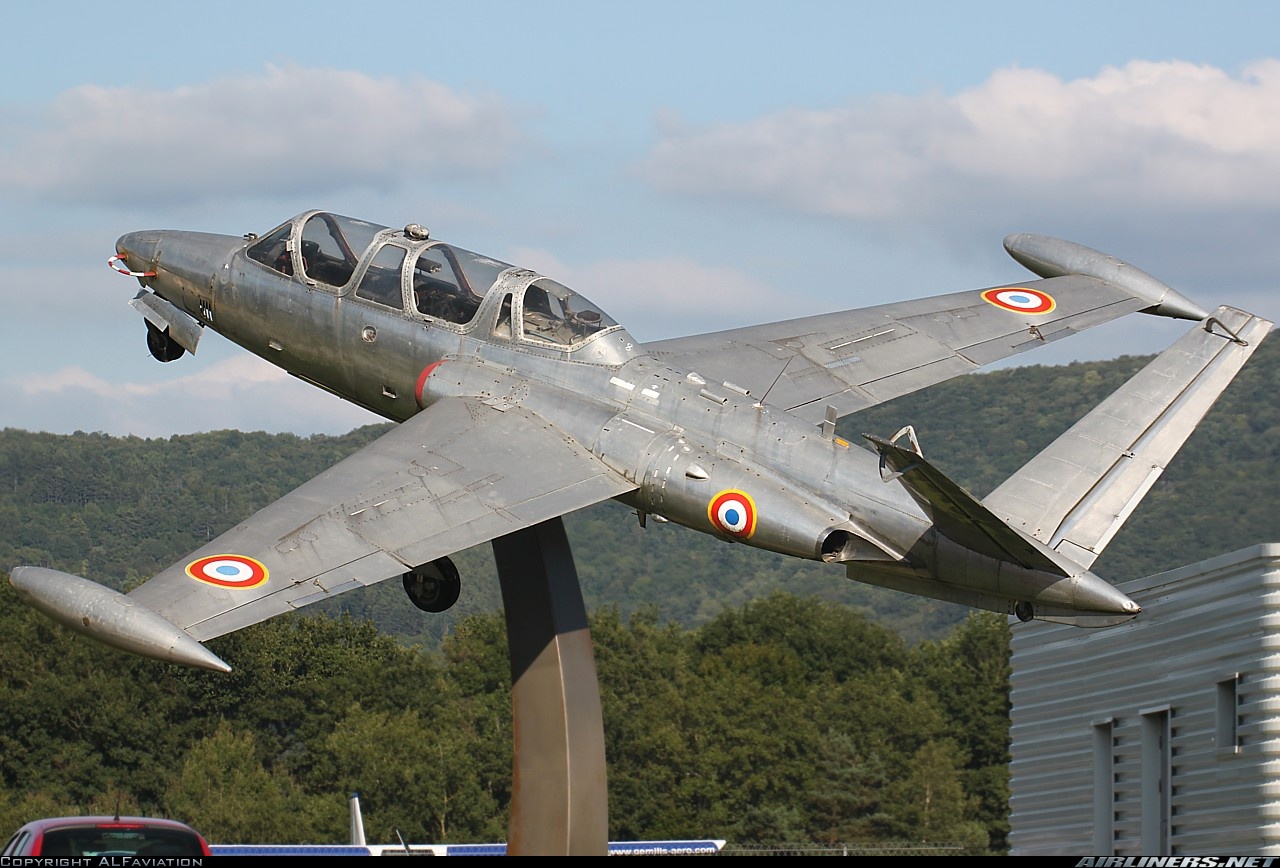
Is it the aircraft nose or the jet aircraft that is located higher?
the aircraft nose

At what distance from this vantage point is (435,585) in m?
18.5

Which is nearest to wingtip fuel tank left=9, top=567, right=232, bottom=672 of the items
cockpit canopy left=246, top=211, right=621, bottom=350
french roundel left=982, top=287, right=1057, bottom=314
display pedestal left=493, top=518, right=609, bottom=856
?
display pedestal left=493, top=518, right=609, bottom=856

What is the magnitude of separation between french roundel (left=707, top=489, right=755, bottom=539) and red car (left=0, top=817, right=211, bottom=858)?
18.6ft

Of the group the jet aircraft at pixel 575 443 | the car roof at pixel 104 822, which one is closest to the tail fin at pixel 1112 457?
the jet aircraft at pixel 575 443

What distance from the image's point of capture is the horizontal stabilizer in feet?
47.1

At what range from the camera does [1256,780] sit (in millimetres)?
20453

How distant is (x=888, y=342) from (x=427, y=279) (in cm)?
612

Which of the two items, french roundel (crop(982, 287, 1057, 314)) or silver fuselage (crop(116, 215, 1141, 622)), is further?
french roundel (crop(982, 287, 1057, 314))

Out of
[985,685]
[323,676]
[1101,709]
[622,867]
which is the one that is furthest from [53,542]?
[622,867]

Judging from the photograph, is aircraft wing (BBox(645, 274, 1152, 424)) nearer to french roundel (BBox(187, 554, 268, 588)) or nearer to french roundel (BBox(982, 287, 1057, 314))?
french roundel (BBox(982, 287, 1057, 314))

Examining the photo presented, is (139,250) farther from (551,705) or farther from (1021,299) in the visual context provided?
(1021,299)

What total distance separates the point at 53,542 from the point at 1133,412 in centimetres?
10695

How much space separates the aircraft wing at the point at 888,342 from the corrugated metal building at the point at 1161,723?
3.83 metres

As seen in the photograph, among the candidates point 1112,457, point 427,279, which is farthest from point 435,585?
point 1112,457
